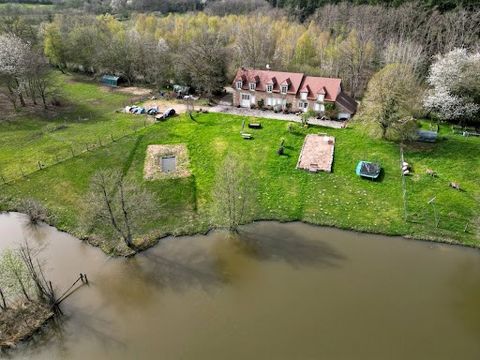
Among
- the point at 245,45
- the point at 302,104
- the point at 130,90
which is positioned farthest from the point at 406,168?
the point at 130,90

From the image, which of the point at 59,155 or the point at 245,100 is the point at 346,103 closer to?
the point at 245,100

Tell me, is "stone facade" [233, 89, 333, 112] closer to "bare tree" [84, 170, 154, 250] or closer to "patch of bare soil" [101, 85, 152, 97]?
"patch of bare soil" [101, 85, 152, 97]

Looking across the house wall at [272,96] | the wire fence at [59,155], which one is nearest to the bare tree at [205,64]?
the house wall at [272,96]

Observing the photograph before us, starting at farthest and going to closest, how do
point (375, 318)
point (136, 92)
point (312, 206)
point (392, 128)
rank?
1. point (136, 92)
2. point (392, 128)
3. point (312, 206)
4. point (375, 318)

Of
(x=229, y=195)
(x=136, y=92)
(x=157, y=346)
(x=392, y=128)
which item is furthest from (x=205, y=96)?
(x=157, y=346)

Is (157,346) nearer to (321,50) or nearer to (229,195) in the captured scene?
(229,195)
